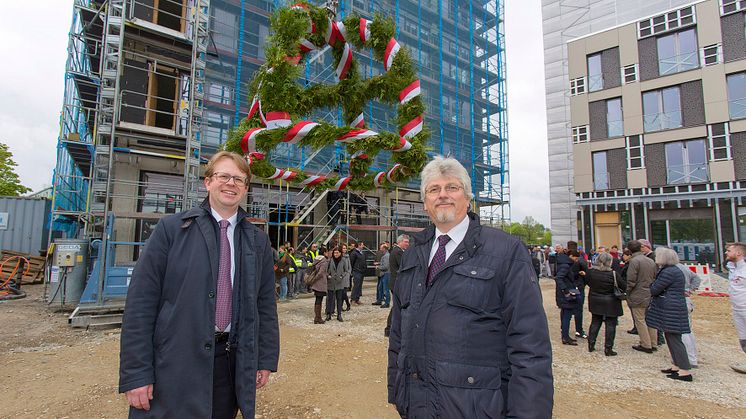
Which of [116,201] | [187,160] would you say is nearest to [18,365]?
[187,160]

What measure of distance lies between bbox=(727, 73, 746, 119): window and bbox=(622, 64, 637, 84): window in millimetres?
3809

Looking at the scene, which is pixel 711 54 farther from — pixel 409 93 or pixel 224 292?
pixel 224 292

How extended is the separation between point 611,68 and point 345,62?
21.6 metres

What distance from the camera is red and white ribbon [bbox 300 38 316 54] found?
4.85 meters

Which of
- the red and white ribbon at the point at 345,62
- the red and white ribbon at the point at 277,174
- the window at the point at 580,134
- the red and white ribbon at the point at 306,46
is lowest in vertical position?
the red and white ribbon at the point at 277,174

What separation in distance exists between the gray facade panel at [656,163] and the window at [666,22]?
6039 millimetres

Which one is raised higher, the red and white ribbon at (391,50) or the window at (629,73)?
the window at (629,73)

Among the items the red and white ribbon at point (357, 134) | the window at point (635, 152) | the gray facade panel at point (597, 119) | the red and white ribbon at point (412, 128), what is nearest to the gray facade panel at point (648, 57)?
the gray facade panel at point (597, 119)

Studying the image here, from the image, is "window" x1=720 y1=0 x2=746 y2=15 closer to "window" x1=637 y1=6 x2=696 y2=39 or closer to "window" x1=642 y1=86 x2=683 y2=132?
"window" x1=637 y1=6 x2=696 y2=39

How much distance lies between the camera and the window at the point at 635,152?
19.5 meters

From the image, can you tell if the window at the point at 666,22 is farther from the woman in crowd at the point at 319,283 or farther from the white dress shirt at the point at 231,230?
the white dress shirt at the point at 231,230

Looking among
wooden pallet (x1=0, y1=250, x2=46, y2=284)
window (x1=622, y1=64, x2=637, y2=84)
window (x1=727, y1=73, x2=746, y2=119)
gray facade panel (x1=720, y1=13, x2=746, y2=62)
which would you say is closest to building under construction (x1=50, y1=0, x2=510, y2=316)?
wooden pallet (x1=0, y1=250, x2=46, y2=284)

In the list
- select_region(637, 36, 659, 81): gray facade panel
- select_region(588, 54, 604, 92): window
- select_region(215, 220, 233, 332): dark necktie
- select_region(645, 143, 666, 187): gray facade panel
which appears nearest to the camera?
select_region(215, 220, 233, 332): dark necktie

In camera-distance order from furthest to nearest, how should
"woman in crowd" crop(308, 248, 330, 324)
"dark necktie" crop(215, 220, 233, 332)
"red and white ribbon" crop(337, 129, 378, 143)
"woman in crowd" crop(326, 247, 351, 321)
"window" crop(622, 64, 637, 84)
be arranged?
"window" crop(622, 64, 637, 84), "woman in crowd" crop(326, 247, 351, 321), "woman in crowd" crop(308, 248, 330, 324), "red and white ribbon" crop(337, 129, 378, 143), "dark necktie" crop(215, 220, 233, 332)
